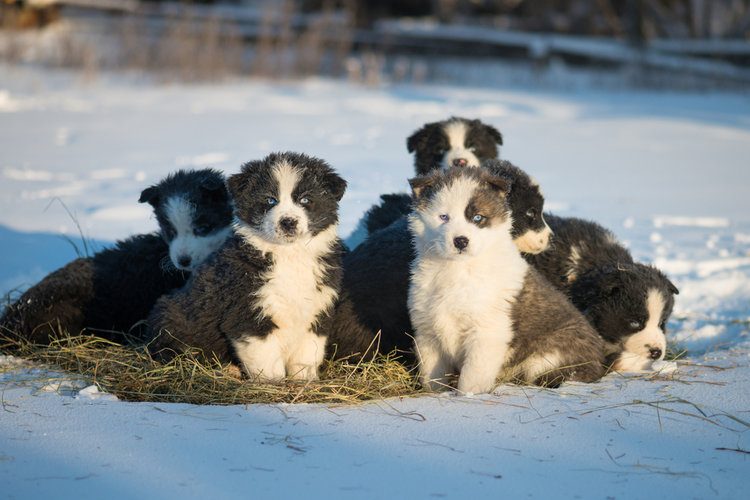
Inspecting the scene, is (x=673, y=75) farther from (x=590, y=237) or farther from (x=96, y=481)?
(x=96, y=481)

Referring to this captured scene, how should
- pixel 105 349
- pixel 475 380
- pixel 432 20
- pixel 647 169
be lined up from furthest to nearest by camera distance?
pixel 432 20 → pixel 647 169 → pixel 105 349 → pixel 475 380

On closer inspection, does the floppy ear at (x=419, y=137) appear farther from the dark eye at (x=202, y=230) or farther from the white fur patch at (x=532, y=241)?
the dark eye at (x=202, y=230)

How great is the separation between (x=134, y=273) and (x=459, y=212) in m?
2.70

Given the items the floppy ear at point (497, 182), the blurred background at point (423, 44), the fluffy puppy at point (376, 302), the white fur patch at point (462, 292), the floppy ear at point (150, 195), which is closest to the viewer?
the white fur patch at point (462, 292)

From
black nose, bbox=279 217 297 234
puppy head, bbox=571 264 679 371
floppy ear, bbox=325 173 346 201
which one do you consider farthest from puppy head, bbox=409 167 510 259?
puppy head, bbox=571 264 679 371

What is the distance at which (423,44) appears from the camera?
23812mm

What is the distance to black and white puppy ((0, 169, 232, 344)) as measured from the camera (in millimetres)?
5914

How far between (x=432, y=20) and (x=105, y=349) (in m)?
25.6

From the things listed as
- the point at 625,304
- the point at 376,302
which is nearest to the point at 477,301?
the point at 376,302

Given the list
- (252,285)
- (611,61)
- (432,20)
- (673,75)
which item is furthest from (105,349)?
(432,20)

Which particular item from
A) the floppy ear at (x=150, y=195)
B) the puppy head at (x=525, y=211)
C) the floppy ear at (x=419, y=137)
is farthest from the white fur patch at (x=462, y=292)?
the floppy ear at (x=419, y=137)

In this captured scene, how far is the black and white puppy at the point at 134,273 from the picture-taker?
5.91 meters

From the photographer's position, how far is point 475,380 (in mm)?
4809

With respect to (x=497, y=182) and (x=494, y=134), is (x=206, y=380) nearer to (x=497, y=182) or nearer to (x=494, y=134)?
(x=497, y=182)
